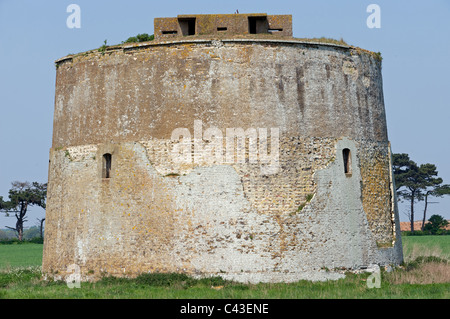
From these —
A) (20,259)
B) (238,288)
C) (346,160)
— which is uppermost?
(346,160)

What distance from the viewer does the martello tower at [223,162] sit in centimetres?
1827

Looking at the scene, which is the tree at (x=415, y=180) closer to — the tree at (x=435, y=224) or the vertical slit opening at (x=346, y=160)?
the tree at (x=435, y=224)

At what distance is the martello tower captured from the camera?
1827 cm

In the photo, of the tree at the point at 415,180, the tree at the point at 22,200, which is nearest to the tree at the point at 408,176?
the tree at the point at 415,180

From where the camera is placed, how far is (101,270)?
18906 mm

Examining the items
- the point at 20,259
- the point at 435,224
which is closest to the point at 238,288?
the point at 20,259

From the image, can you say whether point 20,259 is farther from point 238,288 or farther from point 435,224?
point 435,224

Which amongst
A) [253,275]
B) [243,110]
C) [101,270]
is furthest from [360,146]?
[101,270]

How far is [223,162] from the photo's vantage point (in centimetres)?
1841

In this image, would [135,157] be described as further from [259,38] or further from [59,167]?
[259,38]

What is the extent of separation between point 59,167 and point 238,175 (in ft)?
19.4

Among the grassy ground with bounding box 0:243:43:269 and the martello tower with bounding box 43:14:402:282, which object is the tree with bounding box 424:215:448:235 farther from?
the martello tower with bounding box 43:14:402:282
